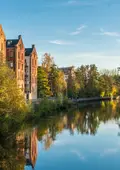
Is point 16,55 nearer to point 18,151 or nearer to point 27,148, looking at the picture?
point 27,148

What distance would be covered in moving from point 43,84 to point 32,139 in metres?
43.4

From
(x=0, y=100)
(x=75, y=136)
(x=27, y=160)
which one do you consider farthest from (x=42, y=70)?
(x=27, y=160)

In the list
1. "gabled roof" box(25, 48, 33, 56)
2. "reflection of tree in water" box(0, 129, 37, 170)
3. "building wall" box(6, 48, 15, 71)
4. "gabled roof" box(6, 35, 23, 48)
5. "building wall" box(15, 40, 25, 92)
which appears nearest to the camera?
"reflection of tree in water" box(0, 129, 37, 170)

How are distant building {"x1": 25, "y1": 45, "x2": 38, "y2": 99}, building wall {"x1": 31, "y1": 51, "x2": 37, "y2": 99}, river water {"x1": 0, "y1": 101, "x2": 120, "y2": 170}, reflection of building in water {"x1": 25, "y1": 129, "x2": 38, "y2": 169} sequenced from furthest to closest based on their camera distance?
building wall {"x1": 31, "y1": 51, "x2": 37, "y2": 99}, distant building {"x1": 25, "y1": 45, "x2": 38, "y2": 99}, reflection of building in water {"x1": 25, "y1": 129, "x2": 38, "y2": 169}, river water {"x1": 0, "y1": 101, "x2": 120, "y2": 170}

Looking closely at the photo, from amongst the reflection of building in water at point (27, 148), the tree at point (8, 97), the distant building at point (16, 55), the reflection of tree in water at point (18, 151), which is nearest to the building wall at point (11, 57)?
the distant building at point (16, 55)

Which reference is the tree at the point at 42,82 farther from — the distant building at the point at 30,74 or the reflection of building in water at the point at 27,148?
the reflection of building in water at the point at 27,148

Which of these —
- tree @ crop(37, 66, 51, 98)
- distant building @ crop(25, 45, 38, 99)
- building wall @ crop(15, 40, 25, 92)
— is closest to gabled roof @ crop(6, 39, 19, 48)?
building wall @ crop(15, 40, 25, 92)

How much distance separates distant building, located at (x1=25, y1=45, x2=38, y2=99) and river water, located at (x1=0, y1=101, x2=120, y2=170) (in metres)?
28.8

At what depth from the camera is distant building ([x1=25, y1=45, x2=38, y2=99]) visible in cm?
6978

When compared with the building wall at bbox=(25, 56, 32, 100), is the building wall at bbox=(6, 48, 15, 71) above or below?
above

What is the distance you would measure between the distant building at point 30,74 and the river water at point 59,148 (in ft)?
94.4

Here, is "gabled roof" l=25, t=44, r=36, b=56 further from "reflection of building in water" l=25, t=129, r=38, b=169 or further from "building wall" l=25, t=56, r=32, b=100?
"reflection of building in water" l=25, t=129, r=38, b=169

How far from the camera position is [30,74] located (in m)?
70.3

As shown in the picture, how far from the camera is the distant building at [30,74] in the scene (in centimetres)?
6978
